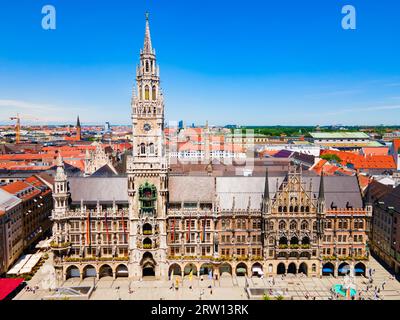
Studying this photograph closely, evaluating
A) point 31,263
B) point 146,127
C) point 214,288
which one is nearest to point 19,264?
point 31,263

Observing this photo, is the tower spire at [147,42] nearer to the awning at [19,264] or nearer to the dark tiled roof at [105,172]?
the dark tiled roof at [105,172]

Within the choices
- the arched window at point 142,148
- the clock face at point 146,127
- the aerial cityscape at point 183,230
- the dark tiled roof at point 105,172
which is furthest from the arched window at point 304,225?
the dark tiled roof at point 105,172

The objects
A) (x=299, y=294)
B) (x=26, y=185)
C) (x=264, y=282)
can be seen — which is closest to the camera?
(x=299, y=294)

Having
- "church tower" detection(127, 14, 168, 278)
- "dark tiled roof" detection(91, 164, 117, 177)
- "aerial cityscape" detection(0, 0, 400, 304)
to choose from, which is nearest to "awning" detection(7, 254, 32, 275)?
"aerial cityscape" detection(0, 0, 400, 304)

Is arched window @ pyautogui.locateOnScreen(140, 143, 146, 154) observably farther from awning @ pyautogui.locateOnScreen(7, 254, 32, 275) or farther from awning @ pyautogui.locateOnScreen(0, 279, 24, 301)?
awning @ pyautogui.locateOnScreen(7, 254, 32, 275)
